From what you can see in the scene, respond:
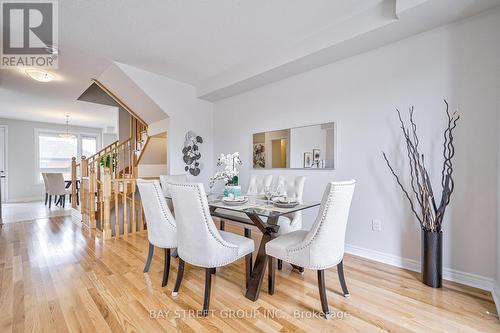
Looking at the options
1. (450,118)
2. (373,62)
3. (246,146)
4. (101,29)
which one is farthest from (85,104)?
(450,118)

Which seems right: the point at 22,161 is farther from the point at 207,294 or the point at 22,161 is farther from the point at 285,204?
the point at 285,204

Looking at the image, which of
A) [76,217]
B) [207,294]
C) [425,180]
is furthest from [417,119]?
[76,217]

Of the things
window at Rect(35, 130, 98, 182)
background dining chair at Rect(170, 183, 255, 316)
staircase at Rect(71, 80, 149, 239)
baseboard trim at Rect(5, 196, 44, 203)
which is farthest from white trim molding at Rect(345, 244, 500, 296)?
window at Rect(35, 130, 98, 182)

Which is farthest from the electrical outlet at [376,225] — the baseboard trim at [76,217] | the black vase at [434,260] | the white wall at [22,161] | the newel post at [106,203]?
the white wall at [22,161]

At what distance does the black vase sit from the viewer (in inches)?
82.0

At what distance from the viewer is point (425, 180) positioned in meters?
2.19

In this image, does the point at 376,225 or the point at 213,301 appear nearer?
the point at 213,301

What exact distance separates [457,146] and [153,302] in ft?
9.77

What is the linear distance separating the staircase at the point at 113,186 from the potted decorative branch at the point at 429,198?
3772mm

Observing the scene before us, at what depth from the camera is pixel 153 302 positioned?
185 centimetres

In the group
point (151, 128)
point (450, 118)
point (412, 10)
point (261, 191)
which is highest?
point (412, 10)

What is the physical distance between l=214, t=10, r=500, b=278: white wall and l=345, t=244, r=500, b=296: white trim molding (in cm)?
5

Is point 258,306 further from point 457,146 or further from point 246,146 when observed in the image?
point 246,146

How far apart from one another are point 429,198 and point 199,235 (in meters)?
2.20
